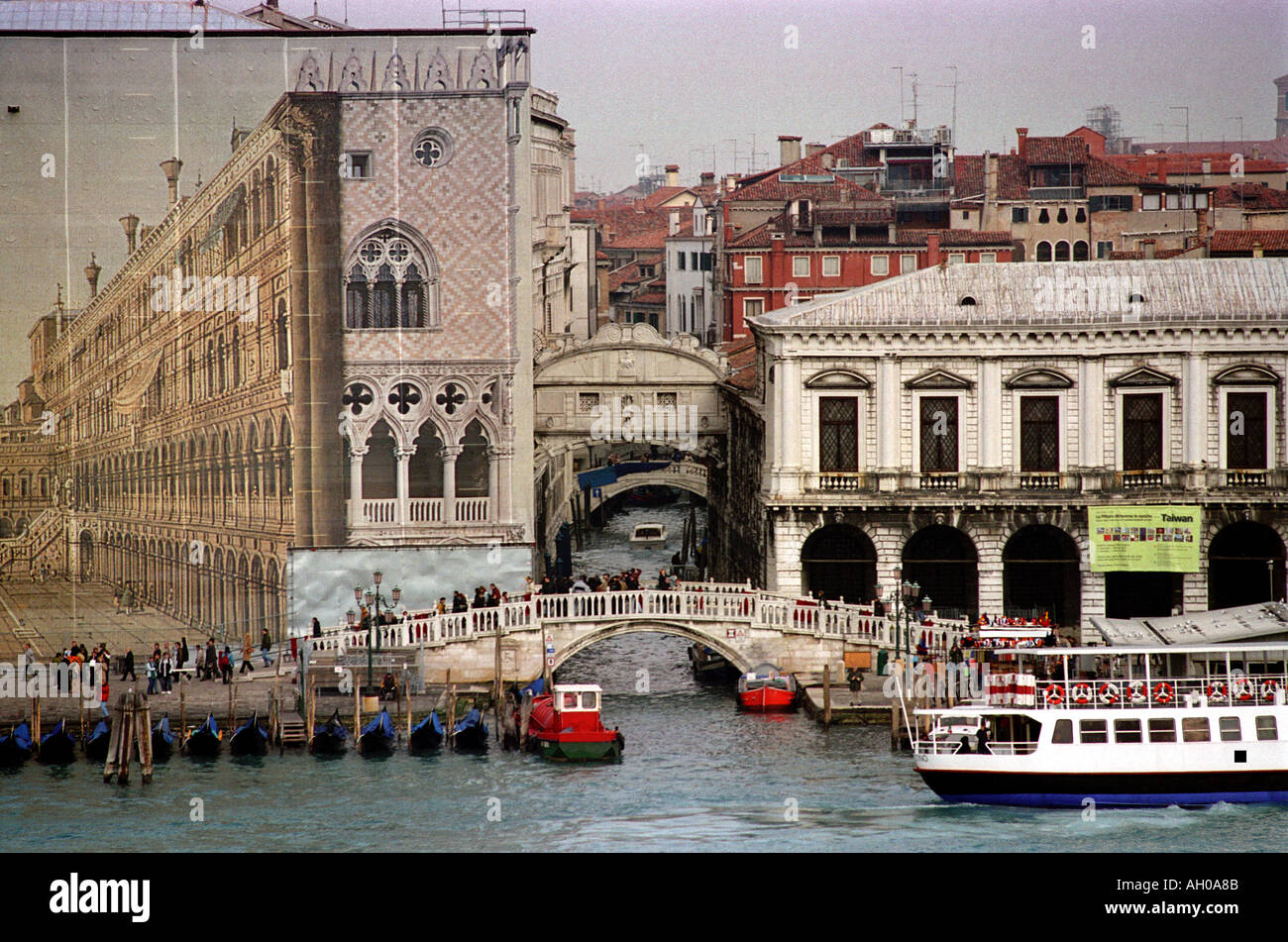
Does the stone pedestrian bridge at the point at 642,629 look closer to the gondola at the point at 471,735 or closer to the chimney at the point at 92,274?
the gondola at the point at 471,735

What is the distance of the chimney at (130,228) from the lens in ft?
119

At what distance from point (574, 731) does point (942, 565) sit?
7.45 metres

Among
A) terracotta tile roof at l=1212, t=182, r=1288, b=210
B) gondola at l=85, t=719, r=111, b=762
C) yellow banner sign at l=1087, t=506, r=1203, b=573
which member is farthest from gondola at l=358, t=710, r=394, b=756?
terracotta tile roof at l=1212, t=182, r=1288, b=210

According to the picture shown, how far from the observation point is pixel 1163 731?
96.1ft

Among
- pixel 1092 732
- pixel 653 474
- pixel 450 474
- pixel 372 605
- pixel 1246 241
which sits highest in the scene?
pixel 1246 241

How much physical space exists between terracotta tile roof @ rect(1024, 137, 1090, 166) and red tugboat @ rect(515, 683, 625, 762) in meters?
20.3

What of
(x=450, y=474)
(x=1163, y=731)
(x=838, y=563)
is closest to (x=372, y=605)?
(x=450, y=474)

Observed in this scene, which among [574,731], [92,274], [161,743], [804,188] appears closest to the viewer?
[574,731]

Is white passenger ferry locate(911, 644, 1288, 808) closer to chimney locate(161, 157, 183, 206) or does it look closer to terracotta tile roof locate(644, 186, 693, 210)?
chimney locate(161, 157, 183, 206)

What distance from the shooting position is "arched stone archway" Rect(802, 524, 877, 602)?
3609cm

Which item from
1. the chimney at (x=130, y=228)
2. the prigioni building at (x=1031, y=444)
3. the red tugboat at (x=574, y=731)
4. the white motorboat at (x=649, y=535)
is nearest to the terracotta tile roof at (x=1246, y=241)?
the prigioni building at (x=1031, y=444)

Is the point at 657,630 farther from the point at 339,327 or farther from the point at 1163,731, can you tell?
the point at 1163,731

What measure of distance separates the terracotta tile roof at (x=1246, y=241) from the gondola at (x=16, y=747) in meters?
22.1
